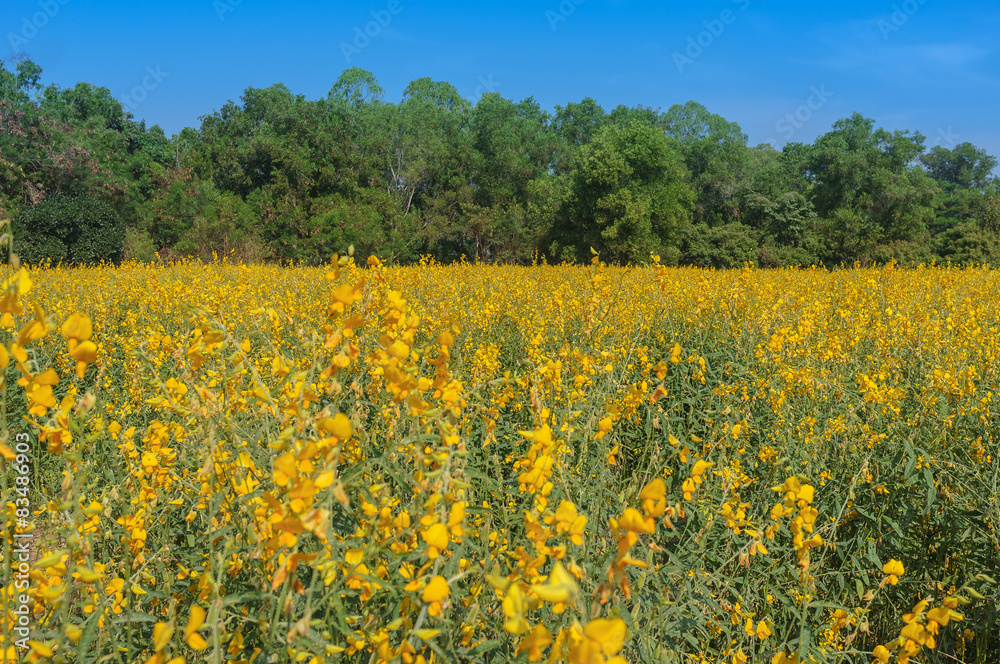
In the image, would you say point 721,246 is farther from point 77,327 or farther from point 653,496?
point 77,327

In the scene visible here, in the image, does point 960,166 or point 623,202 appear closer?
point 623,202

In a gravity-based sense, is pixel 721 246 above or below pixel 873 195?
below

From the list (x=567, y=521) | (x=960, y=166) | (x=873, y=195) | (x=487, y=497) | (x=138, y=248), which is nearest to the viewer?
(x=567, y=521)

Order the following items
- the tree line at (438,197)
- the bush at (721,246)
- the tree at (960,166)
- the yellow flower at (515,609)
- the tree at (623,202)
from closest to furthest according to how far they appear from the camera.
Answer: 1. the yellow flower at (515,609)
2. the tree line at (438,197)
3. the bush at (721,246)
4. the tree at (623,202)
5. the tree at (960,166)

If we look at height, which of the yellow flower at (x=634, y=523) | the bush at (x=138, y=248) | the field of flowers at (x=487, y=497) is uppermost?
the bush at (x=138, y=248)

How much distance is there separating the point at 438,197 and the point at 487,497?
1197 inches

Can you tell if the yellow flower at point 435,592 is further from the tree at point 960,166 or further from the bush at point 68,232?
the tree at point 960,166

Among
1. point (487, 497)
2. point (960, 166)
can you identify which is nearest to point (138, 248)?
point (487, 497)

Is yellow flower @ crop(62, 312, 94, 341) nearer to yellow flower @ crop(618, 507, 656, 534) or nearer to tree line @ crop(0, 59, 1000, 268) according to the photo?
yellow flower @ crop(618, 507, 656, 534)

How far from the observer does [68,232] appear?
1653 centimetres

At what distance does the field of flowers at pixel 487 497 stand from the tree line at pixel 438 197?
13.9m

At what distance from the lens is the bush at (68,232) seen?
16.1 meters

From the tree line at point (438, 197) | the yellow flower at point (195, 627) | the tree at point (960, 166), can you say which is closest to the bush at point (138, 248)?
the tree line at point (438, 197)

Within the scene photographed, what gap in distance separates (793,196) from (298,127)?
75.0ft
